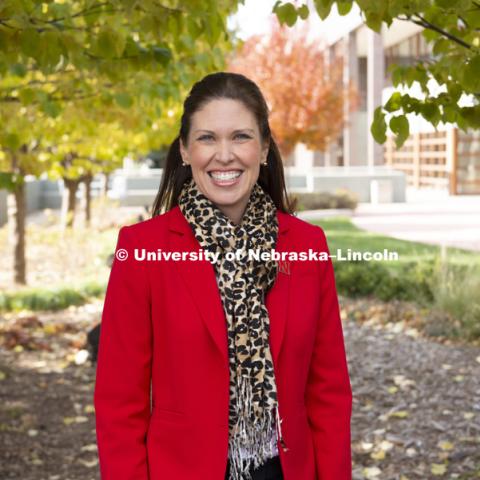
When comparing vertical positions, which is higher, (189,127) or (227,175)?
(189,127)

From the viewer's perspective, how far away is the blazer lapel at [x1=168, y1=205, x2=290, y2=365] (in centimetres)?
226

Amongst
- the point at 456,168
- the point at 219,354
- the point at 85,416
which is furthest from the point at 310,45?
the point at 219,354

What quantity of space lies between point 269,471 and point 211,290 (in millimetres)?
550

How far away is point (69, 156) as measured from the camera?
17.1 meters

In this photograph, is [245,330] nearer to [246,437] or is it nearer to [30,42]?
[246,437]

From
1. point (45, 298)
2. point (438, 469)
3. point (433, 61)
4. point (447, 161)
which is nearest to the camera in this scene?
point (433, 61)

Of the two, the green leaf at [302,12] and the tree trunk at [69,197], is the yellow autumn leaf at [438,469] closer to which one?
the green leaf at [302,12]

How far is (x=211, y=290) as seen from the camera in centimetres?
229

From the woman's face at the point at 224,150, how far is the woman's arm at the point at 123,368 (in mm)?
316

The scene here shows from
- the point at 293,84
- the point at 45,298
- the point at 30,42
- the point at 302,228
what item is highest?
the point at 293,84

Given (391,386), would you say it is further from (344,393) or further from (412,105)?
(344,393)

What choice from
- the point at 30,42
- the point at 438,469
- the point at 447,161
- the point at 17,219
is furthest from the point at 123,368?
the point at 447,161

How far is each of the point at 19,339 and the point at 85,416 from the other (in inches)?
102

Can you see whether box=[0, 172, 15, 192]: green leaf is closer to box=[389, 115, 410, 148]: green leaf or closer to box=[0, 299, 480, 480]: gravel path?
box=[0, 299, 480, 480]: gravel path
